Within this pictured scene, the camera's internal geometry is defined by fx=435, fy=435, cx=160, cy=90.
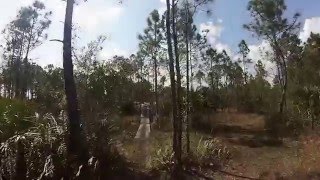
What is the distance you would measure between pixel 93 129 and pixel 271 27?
23.2 meters

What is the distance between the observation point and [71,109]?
8.77 meters

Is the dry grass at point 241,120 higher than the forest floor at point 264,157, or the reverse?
the dry grass at point 241,120

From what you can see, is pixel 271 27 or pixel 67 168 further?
pixel 271 27

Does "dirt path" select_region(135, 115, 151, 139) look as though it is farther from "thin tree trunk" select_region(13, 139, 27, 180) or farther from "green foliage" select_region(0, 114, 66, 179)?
"thin tree trunk" select_region(13, 139, 27, 180)

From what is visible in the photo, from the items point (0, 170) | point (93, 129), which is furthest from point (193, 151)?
point (0, 170)

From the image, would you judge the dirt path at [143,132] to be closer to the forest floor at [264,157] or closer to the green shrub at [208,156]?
the forest floor at [264,157]

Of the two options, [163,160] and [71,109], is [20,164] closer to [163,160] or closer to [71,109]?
[71,109]

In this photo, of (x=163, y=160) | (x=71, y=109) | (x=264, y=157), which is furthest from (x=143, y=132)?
(x=71, y=109)

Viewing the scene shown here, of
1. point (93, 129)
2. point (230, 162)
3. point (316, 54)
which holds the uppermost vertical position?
point (316, 54)

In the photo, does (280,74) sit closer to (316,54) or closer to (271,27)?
(271,27)

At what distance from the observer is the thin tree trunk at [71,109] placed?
8.28 m

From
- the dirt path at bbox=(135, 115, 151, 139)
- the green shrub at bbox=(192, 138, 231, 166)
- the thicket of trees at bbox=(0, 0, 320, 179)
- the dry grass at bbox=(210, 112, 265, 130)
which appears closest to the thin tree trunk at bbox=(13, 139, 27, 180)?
the thicket of trees at bbox=(0, 0, 320, 179)

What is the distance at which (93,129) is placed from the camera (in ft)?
36.2

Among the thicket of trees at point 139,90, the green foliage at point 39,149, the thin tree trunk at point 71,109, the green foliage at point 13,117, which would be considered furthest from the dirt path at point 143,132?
the green foliage at point 13,117
